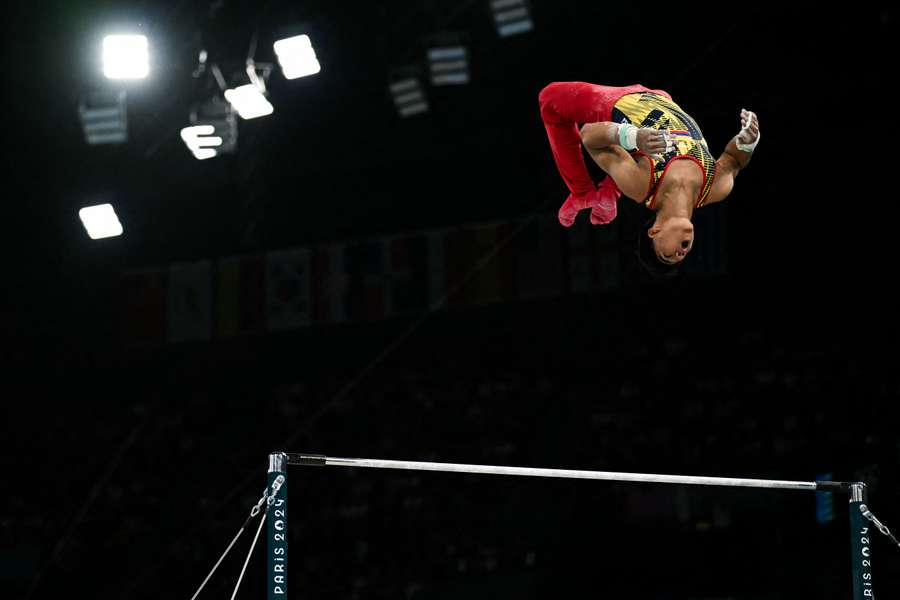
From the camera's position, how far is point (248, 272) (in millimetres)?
17266

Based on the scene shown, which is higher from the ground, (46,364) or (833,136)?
(833,136)

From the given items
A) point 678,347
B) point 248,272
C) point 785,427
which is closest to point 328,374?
point 248,272

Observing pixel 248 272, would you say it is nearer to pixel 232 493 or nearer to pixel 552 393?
pixel 232 493

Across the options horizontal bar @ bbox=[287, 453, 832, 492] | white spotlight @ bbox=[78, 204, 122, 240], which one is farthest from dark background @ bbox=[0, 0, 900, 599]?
horizontal bar @ bbox=[287, 453, 832, 492]

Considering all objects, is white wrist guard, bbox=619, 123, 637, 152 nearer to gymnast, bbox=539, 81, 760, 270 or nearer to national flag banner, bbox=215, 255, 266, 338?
gymnast, bbox=539, 81, 760, 270

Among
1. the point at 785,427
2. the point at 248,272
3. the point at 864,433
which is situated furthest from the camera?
the point at 248,272

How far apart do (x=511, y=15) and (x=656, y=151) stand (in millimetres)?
6358

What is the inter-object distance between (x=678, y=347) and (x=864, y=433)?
11.4 ft

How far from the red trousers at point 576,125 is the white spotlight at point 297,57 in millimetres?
4897

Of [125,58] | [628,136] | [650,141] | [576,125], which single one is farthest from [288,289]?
[650,141]

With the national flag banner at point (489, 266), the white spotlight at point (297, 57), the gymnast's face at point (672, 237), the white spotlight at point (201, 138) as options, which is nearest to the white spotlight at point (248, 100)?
the white spotlight at point (201, 138)

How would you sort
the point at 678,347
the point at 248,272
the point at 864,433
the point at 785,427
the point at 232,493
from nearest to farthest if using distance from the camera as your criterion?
the point at 864,433 < the point at 785,427 < the point at 678,347 < the point at 232,493 < the point at 248,272

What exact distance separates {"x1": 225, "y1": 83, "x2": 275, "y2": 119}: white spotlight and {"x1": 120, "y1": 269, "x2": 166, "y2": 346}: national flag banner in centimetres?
654

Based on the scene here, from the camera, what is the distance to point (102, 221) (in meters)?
12.7
